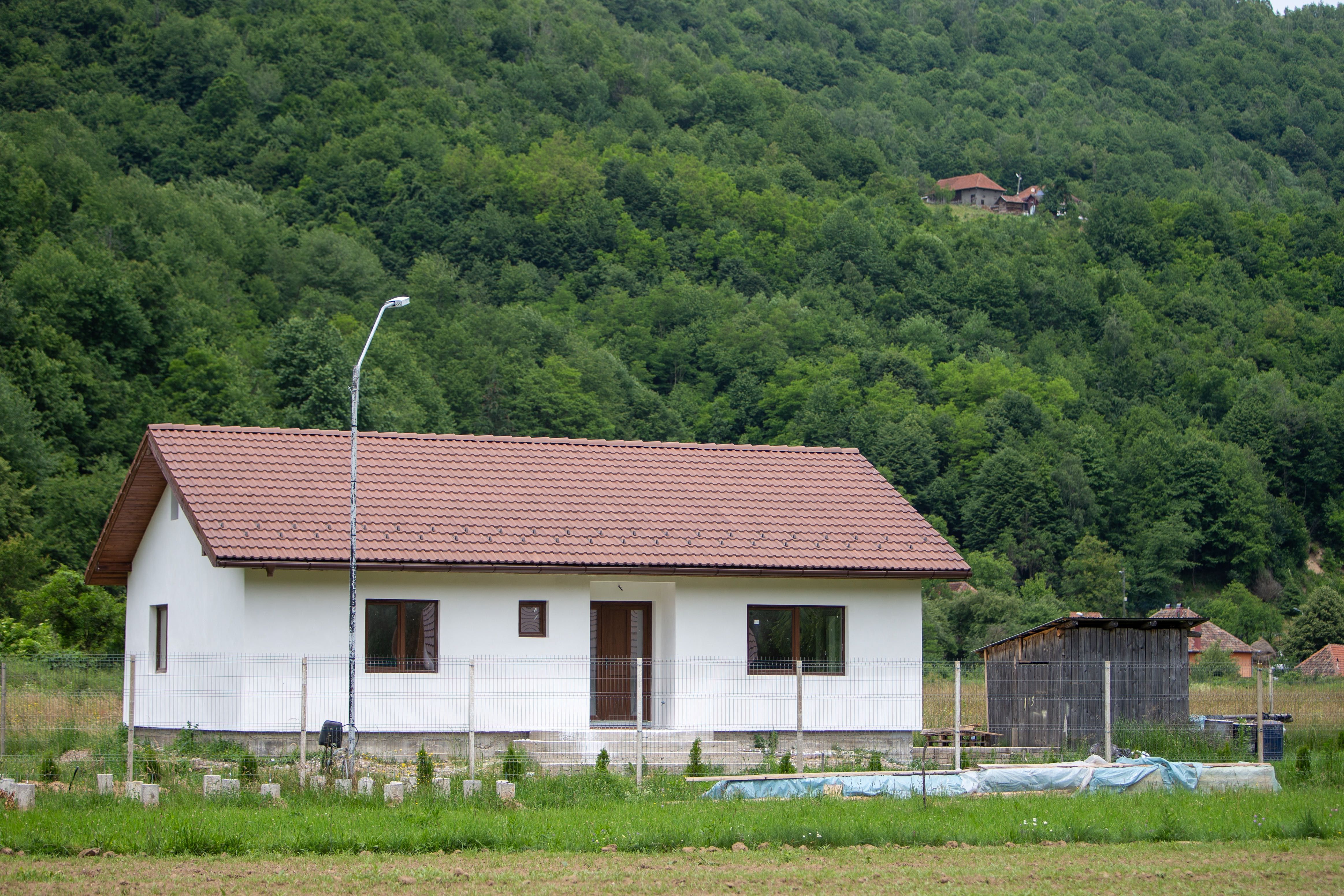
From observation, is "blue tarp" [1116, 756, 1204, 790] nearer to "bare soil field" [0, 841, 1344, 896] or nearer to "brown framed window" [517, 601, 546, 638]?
"bare soil field" [0, 841, 1344, 896]

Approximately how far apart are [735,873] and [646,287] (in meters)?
129

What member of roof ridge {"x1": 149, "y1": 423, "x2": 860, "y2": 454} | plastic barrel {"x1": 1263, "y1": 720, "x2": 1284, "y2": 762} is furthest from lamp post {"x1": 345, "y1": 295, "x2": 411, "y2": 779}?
plastic barrel {"x1": 1263, "y1": 720, "x2": 1284, "y2": 762}

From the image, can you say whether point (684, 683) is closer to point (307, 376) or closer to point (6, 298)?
point (307, 376)

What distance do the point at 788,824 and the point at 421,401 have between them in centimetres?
8193

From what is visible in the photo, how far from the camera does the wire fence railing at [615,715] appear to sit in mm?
23000

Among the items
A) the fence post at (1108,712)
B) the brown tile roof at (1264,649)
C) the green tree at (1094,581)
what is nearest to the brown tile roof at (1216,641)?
the brown tile roof at (1264,649)

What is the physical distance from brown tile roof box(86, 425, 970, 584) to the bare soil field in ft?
30.5

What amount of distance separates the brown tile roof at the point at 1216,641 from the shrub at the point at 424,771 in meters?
65.2

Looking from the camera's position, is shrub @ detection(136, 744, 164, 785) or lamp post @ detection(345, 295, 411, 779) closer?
shrub @ detection(136, 744, 164, 785)

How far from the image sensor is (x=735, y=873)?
1373 centimetres

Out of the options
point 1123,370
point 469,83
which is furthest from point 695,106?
point 1123,370

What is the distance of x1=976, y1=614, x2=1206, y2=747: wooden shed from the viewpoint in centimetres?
2472

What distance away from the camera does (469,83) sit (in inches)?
6545

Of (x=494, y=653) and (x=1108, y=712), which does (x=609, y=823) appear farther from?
(x=494, y=653)
